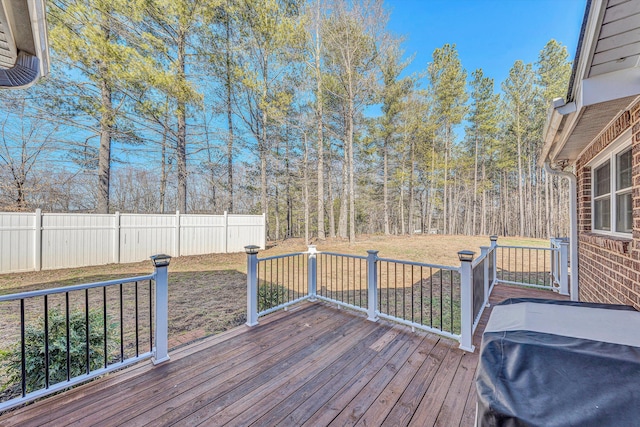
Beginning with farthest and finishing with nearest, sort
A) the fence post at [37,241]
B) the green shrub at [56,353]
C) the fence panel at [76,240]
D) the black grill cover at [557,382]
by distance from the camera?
the fence panel at [76,240]
the fence post at [37,241]
the green shrub at [56,353]
the black grill cover at [557,382]

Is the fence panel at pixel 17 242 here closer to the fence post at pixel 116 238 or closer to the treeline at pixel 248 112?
the fence post at pixel 116 238

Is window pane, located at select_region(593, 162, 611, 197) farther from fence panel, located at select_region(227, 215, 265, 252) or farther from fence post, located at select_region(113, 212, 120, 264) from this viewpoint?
fence post, located at select_region(113, 212, 120, 264)

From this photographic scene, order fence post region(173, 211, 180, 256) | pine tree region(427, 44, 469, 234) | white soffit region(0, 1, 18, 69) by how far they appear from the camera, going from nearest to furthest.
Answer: white soffit region(0, 1, 18, 69), fence post region(173, 211, 180, 256), pine tree region(427, 44, 469, 234)

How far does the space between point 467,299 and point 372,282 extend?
1.07 m

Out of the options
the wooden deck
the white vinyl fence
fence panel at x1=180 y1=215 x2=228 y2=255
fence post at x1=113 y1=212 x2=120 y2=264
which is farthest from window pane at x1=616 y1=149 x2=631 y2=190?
fence post at x1=113 y1=212 x2=120 y2=264

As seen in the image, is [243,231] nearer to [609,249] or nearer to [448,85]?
[609,249]

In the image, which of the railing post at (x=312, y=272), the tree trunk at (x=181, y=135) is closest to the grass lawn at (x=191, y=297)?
the railing post at (x=312, y=272)

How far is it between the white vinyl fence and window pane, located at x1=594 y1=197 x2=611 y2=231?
27.6 feet

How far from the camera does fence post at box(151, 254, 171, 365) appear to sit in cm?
230

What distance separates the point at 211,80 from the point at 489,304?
1077 centimetres

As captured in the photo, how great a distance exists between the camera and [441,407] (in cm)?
183

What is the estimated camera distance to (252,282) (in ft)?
9.98

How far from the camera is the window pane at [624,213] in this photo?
87.7 inches

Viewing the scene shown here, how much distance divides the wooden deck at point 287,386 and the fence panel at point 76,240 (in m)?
5.87
